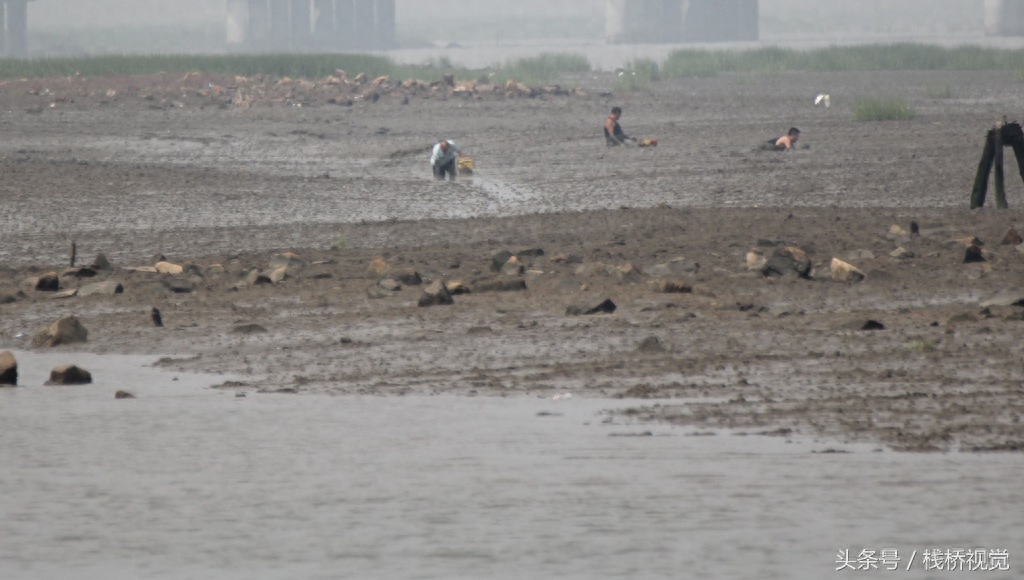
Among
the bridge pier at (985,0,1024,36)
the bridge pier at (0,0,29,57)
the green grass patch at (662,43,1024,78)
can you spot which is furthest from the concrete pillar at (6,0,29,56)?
the bridge pier at (985,0,1024,36)

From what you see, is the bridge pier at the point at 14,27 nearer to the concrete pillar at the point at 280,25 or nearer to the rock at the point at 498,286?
the concrete pillar at the point at 280,25

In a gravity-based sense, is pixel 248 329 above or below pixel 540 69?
below

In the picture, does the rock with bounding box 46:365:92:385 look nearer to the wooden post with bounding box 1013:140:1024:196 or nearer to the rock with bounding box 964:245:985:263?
the rock with bounding box 964:245:985:263

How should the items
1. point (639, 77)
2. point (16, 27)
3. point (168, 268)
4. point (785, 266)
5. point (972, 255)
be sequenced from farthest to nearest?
point (16, 27)
point (639, 77)
point (168, 268)
point (972, 255)
point (785, 266)

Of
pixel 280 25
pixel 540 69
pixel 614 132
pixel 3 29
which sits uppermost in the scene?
pixel 280 25

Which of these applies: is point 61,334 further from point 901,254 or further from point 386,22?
point 386,22

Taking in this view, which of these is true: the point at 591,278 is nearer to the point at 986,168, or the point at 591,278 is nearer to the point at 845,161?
the point at 986,168

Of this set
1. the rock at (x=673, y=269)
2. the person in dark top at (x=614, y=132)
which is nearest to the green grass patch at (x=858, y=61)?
the person in dark top at (x=614, y=132)

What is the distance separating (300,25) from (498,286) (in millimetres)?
101467

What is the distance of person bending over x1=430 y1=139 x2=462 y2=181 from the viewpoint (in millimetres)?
19906

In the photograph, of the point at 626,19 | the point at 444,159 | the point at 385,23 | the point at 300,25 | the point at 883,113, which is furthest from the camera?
the point at 385,23

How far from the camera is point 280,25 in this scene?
351 feet

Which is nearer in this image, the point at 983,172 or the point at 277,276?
the point at 277,276

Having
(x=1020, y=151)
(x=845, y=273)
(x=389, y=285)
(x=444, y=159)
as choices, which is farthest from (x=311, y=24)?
(x=845, y=273)
